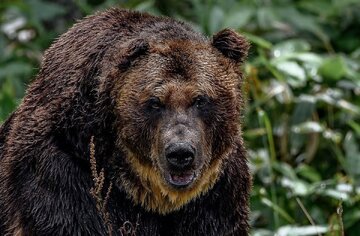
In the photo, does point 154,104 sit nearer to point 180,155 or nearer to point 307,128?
point 180,155

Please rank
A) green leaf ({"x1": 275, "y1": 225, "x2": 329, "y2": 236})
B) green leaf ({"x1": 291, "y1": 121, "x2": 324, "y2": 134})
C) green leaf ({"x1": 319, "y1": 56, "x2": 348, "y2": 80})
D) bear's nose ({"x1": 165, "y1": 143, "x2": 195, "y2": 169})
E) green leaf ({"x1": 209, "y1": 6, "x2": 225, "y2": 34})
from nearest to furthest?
bear's nose ({"x1": 165, "y1": 143, "x2": 195, "y2": 169}) → green leaf ({"x1": 275, "y1": 225, "x2": 329, "y2": 236}) → green leaf ({"x1": 319, "y1": 56, "x2": 348, "y2": 80}) → green leaf ({"x1": 291, "y1": 121, "x2": 324, "y2": 134}) → green leaf ({"x1": 209, "y1": 6, "x2": 225, "y2": 34})

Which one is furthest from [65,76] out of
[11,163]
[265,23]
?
[265,23]

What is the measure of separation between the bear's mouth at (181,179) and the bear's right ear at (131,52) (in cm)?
64

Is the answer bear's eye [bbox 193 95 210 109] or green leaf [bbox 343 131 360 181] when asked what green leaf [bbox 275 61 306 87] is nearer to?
green leaf [bbox 343 131 360 181]

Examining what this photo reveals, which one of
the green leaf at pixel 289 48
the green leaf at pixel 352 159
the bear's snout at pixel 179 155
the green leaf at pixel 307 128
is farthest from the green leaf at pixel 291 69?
the bear's snout at pixel 179 155

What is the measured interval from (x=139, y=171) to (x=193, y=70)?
627 millimetres

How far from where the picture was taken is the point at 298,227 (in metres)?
9.23

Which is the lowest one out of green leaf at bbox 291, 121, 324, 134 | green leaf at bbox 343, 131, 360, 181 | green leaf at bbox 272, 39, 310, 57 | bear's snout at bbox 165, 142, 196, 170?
→ green leaf at bbox 343, 131, 360, 181

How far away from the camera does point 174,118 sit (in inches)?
279

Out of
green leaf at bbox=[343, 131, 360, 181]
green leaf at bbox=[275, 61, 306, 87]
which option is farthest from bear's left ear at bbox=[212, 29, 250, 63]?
green leaf at bbox=[343, 131, 360, 181]

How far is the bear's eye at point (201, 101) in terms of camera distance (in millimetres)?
7176

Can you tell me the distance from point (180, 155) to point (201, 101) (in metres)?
0.40

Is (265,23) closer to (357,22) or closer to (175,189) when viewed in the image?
(357,22)

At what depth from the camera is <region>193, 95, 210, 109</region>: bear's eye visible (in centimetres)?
718
